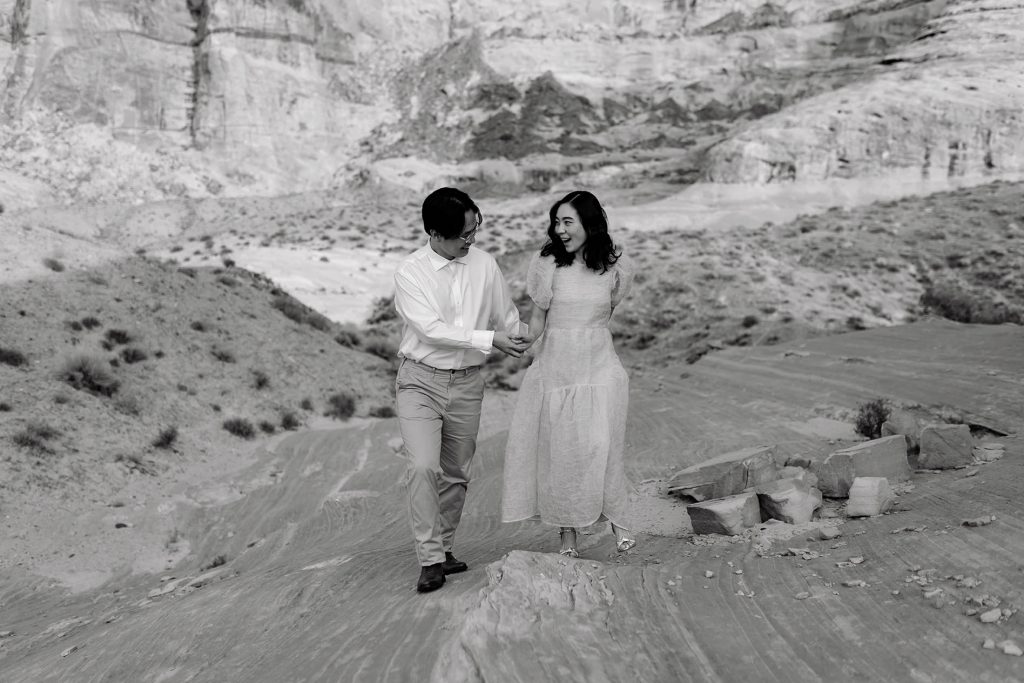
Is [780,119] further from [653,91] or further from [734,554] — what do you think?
[734,554]

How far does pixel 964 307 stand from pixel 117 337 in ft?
50.5

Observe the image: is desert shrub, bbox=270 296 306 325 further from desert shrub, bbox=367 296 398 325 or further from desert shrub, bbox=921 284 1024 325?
desert shrub, bbox=921 284 1024 325

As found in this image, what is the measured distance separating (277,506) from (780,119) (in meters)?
35.5

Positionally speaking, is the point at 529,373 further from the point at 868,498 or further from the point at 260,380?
the point at 260,380

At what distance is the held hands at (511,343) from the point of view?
13.0ft

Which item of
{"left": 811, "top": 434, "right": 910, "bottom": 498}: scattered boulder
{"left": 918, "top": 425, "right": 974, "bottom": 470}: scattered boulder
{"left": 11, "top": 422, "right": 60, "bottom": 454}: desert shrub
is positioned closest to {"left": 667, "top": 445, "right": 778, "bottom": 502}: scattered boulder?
{"left": 811, "top": 434, "right": 910, "bottom": 498}: scattered boulder

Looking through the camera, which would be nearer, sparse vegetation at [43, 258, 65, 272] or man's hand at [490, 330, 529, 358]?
man's hand at [490, 330, 529, 358]

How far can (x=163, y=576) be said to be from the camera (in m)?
6.81

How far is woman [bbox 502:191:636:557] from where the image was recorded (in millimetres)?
3922

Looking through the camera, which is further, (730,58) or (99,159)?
(730,58)

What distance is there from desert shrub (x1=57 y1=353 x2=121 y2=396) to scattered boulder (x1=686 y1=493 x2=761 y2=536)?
8.11 meters

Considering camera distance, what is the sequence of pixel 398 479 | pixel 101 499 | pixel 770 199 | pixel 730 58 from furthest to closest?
pixel 730 58, pixel 770 199, pixel 398 479, pixel 101 499

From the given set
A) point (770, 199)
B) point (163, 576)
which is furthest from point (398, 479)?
point (770, 199)

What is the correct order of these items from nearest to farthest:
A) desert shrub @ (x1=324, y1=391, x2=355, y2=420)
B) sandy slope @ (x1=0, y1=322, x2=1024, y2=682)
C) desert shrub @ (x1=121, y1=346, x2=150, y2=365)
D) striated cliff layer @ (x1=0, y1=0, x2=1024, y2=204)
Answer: sandy slope @ (x1=0, y1=322, x2=1024, y2=682) < desert shrub @ (x1=121, y1=346, x2=150, y2=365) < desert shrub @ (x1=324, y1=391, x2=355, y2=420) < striated cliff layer @ (x1=0, y1=0, x2=1024, y2=204)
